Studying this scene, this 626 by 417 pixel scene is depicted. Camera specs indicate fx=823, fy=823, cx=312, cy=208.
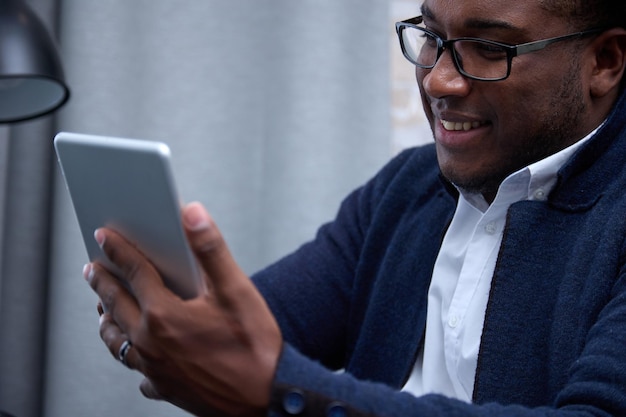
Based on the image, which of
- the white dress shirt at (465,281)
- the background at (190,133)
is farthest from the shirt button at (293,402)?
the background at (190,133)

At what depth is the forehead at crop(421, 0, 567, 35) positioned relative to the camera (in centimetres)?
105

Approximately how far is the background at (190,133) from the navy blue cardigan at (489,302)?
0.38m

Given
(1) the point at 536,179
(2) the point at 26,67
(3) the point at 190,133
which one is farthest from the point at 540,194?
(3) the point at 190,133

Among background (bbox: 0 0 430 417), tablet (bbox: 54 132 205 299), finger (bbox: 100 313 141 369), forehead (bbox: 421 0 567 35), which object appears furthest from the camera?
background (bbox: 0 0 430 417)

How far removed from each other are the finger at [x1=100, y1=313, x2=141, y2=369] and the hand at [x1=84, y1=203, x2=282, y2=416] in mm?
45

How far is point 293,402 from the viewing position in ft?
2.37

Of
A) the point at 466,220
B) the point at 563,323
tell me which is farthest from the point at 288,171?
the point at 563,323

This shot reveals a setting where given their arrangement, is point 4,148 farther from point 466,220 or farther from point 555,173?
point 555,173

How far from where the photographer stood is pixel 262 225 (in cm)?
178

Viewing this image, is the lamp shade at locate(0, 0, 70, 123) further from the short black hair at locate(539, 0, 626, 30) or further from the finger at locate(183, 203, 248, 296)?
the short black hair at locate(539, 0, 626, 30)

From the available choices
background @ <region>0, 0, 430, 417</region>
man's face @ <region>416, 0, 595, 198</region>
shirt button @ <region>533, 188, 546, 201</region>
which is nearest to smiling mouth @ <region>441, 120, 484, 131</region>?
man's face @ <region>416, 0, 595, 198</region>

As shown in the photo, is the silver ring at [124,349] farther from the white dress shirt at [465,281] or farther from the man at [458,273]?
the white dress shirt at [465,281]

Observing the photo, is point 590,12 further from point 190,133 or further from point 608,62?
point 190,133

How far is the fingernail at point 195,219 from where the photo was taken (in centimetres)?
69
